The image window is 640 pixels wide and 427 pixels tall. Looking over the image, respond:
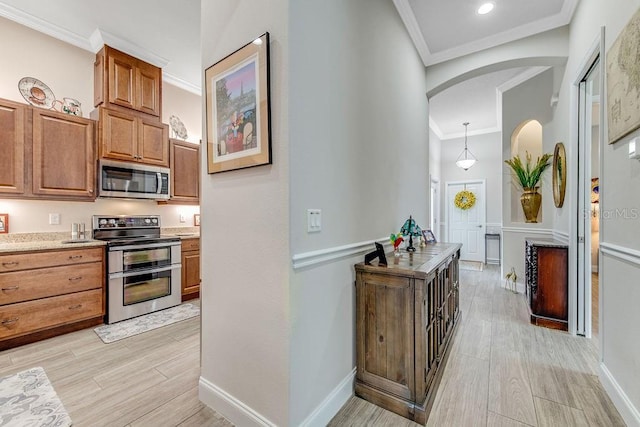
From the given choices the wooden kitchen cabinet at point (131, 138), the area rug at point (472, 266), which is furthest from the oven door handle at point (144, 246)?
the area rug at point (472, 266)

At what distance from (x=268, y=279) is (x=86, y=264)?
2584 millimetres

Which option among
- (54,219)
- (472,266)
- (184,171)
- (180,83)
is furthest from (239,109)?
(472,266)

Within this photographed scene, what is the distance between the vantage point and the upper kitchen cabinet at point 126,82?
3.13 m

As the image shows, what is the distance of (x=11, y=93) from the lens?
2.77 m

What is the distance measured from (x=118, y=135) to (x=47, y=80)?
86cm

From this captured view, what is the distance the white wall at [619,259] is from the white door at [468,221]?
494 centimetres

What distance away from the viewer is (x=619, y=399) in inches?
63.2

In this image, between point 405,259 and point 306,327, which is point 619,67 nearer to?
point 405,259

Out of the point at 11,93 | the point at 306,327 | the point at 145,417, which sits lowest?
the point at 145,417

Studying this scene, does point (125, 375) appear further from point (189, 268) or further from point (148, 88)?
point (148, 88)

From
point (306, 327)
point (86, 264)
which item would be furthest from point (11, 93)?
point (306, 327)

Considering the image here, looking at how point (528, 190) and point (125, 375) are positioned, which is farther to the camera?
point (528, 190)

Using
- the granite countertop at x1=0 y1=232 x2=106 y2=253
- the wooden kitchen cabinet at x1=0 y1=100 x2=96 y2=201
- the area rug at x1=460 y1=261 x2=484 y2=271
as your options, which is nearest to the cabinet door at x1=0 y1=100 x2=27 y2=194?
the wooden kitchen cabinet at x1=0 y1=100 x2=96 y2=201

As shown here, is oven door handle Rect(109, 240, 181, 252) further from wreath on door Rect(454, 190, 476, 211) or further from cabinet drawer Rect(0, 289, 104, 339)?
wreath on door Rect(454, 190, 476, 211)
